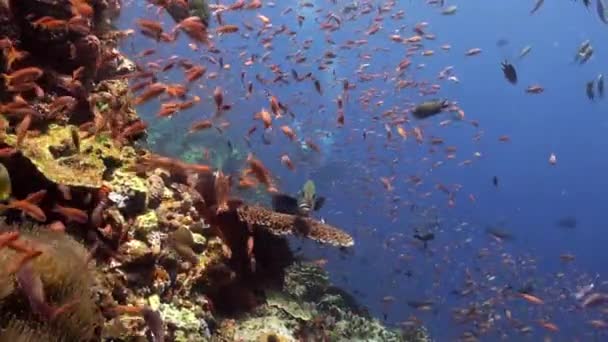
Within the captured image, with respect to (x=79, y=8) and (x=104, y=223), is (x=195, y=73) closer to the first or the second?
(x=79, y=8)

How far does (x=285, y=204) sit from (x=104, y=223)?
300 centimetres

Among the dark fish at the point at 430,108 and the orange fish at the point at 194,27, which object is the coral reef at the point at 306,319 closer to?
the dark fish at the point at 430,108

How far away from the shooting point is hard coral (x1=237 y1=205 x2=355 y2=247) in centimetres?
618

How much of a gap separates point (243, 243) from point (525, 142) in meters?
144

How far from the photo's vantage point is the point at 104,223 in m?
4.37

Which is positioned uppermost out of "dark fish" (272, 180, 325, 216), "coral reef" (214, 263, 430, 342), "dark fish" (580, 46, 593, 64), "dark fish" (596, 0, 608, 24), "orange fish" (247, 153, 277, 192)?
"dark fish" (596, 0, 608, 24)

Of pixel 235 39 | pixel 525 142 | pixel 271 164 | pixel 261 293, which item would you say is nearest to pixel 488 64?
pixel 525 142

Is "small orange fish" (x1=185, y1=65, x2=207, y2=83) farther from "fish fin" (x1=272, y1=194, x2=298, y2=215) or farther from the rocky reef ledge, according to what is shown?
"fish fin" (x1=272, y1=194, x2=298, y2=215)

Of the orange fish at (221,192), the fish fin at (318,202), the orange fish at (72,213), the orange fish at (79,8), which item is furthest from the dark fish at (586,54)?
the orange fish at (72,213)

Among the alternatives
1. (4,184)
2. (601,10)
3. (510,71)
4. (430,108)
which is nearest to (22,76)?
(4,184)

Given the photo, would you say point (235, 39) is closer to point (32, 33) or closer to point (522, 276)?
point (522, 276)

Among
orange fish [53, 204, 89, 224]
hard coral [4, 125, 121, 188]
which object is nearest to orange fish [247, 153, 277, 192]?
hard coral [4, 125, 121, 188]

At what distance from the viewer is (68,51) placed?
5.45 m

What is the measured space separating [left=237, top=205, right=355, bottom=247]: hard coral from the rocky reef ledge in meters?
0.02
